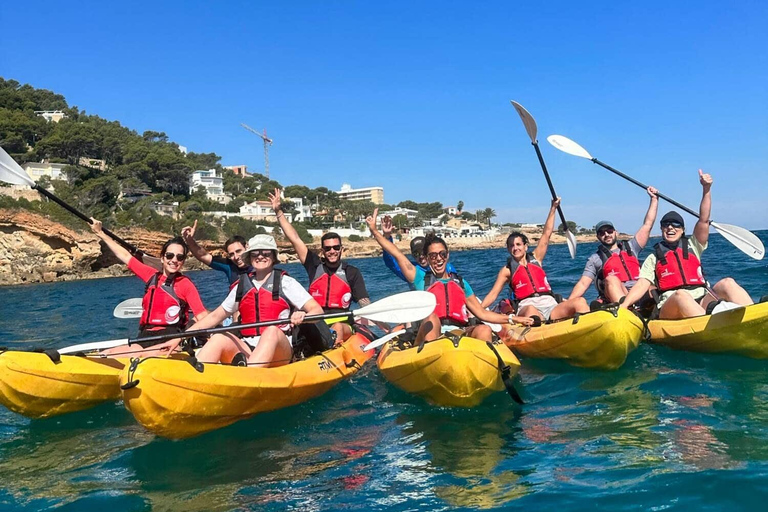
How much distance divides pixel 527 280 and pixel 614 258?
1.19 m

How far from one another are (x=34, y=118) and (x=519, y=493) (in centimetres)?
6390

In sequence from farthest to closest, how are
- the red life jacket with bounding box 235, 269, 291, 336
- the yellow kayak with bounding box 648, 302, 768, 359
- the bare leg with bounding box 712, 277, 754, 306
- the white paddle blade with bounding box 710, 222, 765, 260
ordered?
the white paddle blade with bounding box 710, 222, 765, 260 < the bare leg with bounding box 712, 277, 754, 306 < the yellow kayak with bounding box 648, 302, 768, 359 < the red life jacket with bounding box 235, 269, 291, 336

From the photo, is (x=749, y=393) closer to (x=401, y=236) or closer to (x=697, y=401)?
(x=697, y=401)

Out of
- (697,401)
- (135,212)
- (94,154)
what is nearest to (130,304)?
(697,401)

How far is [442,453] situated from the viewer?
3904 mm

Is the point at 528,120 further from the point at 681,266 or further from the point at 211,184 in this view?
the point at 211,184

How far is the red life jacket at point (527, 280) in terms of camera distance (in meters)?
7.08

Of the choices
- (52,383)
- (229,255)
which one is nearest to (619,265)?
(229,255)

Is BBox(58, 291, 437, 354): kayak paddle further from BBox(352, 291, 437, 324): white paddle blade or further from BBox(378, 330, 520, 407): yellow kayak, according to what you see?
A: BBox(378, 330, 520, 407): yellow kayak

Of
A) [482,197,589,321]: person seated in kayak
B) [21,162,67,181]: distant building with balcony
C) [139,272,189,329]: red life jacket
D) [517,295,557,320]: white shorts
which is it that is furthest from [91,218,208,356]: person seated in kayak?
[21,162,67,181]: distant building with balcony

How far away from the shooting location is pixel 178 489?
352cm

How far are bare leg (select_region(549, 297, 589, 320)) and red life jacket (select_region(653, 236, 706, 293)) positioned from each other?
3.20 ft

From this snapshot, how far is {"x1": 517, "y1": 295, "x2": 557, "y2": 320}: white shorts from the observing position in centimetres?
701

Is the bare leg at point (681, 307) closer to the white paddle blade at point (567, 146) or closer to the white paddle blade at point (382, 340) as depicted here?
the white paddle blade at point (382, 340)
